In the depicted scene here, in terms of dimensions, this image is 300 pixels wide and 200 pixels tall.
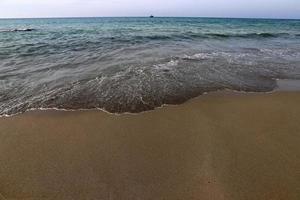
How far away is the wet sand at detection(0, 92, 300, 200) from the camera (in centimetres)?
266

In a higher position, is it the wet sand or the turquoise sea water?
the turquoise sea water

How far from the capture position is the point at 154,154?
10.7 feet

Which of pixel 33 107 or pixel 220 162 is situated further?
pixel 33 107

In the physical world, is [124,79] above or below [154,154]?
above

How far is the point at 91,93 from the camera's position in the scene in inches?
218

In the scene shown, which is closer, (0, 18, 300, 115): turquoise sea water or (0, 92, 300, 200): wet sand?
(0, 92, 300, 200): wet sand

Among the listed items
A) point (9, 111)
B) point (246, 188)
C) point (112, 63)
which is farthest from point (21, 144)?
point (112, 63)

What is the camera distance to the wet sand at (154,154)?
2658 millimetres

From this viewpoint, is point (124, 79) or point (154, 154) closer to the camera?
point (154, 154)

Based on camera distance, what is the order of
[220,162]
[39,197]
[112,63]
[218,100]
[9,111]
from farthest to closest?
[112,63] → [218,100] → [9,111] → [220,162] → [39,197]

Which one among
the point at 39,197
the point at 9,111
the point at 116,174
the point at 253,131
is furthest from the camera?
the point at 9,111

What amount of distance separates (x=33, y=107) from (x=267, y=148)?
3.83m

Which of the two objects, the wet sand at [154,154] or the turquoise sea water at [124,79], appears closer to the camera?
the wet sand at [154,154]

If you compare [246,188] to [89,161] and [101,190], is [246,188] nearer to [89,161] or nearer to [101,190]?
[101,190]
